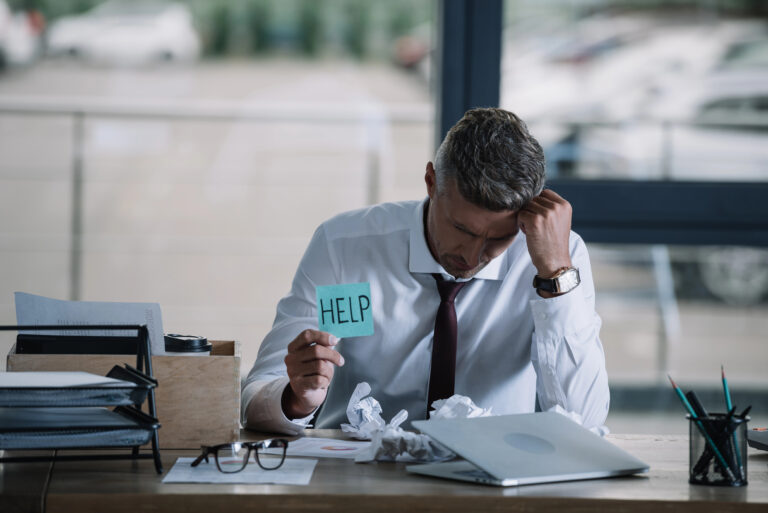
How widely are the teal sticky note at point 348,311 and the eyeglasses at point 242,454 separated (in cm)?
21

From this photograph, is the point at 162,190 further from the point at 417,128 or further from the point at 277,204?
the point at 417,128

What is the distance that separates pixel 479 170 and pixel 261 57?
2499mm

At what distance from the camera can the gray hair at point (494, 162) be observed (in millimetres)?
1531

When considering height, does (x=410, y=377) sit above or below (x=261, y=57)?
below

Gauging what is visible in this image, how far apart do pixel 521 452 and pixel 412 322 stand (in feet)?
2.04

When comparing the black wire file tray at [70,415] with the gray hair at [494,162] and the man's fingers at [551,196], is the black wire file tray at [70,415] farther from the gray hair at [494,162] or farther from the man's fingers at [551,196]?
the man's fingers at [551,196]

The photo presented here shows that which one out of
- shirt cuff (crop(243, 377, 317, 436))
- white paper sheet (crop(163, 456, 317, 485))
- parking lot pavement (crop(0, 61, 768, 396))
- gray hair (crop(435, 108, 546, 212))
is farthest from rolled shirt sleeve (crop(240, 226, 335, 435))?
parking lot pavement (crop(0, 61, 768, 396))

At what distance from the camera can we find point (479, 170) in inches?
60.2

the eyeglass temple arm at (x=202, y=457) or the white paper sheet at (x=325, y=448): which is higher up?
the eyeglass temple arm at (x=202, y=457)

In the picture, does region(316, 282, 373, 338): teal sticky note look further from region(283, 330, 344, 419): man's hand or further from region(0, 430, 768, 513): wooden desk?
region(0, 430, 768, 513): wooden desk

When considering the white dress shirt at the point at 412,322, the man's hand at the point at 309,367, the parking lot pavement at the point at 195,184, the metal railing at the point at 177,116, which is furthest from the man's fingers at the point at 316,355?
the metal railing at the point at 177,116

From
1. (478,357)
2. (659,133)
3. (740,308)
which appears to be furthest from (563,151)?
(478,357)

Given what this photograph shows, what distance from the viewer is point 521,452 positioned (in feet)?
3.80

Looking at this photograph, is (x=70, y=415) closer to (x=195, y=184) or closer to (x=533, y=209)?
(x=533, y=209)
